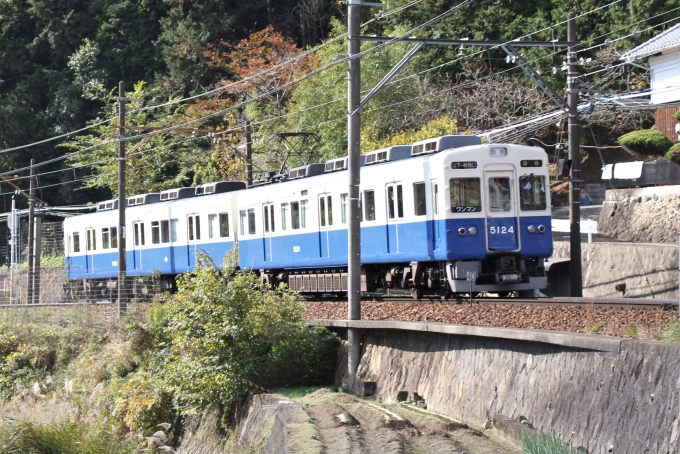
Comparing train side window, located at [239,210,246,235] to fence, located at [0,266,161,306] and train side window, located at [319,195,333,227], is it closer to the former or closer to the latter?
fence, located at [0,266,161,306]

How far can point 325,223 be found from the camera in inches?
804

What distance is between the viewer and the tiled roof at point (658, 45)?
25.8m

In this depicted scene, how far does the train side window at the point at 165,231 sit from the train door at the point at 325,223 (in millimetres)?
8271

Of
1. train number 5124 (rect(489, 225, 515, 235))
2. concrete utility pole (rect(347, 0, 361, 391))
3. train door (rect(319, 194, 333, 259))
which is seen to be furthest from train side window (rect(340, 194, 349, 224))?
concrete utility pole (rect(347, 0, 361, 391))

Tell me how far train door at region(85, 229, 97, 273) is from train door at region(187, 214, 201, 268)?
660cm

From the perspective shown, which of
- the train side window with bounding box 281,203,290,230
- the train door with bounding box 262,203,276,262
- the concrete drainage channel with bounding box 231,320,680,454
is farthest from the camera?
the train door with bounding box 262,203,276,262

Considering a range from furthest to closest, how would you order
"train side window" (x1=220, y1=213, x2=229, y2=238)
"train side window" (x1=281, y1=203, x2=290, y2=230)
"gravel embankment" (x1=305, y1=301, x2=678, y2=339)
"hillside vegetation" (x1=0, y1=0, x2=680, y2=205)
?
"hillside vegetation" (x1=0, y1=0, x2=680, y2=205) → "train side window" (x1=220, y1=213, x2=229, y2=238) → "train side window" (x1=281, y1=203, x2=290, y2=230) → "gravel embankment" (x1=305, y1=301, x2=678, y2=339)

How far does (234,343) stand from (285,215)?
814 cm

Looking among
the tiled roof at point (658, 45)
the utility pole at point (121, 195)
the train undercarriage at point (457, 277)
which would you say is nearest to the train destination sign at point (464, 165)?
the train undercarriage at point (457, 277)

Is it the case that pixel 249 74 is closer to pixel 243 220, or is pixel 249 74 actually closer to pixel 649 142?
pixel 243 220

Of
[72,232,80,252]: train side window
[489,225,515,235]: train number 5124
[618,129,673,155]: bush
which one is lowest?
[489,225,515,235]: train number 5124

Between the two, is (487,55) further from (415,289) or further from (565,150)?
(415,289)

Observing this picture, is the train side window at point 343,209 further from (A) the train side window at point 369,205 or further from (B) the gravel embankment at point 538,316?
(B) the gravel embankment at point 538,316

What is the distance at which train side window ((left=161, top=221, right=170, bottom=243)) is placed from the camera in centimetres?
2758
